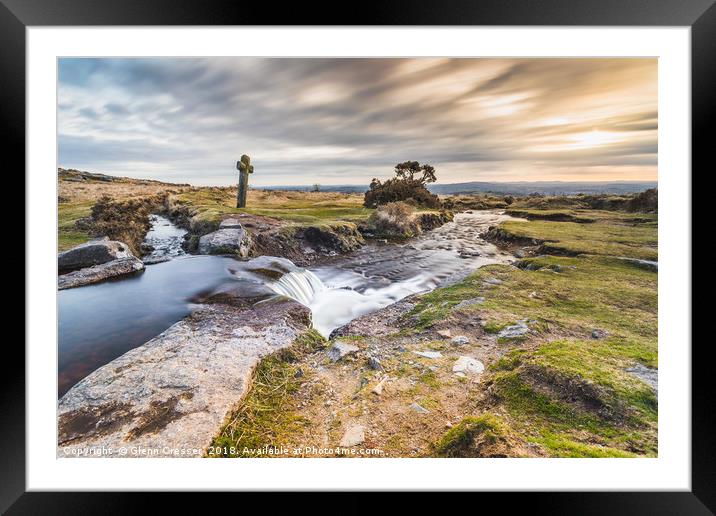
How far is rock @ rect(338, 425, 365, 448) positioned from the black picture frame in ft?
1.38

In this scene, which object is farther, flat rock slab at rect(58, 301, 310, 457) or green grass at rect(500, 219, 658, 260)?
green grass at rect(500, 219, 658, 260)

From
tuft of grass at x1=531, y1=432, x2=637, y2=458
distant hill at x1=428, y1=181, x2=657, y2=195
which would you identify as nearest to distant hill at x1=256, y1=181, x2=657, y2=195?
distant hill at x1=428, y1=181, x2=657, y2=195

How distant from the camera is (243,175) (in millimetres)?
4496

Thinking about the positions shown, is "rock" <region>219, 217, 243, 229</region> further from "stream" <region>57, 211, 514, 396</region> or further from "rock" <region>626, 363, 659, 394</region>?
"rock" <region>626, 363, 659, 394</region>

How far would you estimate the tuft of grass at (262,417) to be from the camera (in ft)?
7.39

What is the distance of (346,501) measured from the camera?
229cm

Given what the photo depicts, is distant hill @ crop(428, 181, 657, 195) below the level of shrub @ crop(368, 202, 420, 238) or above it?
above

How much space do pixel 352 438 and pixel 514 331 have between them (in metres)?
2.21

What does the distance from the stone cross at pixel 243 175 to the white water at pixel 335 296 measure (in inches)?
67.1

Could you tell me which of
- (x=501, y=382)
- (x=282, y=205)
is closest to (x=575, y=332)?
(x=501, y=382)

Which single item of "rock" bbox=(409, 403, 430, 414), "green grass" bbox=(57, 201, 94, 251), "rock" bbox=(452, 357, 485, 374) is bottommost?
→ "rock" bbox=(409, 403, 430, 414)

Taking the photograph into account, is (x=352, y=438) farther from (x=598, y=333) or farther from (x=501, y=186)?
(x=501, y=186)

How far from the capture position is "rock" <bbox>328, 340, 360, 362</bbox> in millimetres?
3131
